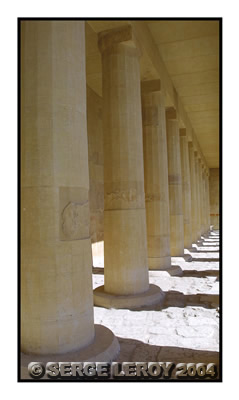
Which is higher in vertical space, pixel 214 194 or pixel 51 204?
pixel 214 194

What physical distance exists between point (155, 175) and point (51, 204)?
877 cm

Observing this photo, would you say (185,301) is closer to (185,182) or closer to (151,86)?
(151,86)

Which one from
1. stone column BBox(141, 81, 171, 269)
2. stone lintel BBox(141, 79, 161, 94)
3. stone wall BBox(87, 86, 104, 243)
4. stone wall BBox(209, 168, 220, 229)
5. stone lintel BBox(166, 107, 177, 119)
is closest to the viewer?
stone lintel BBox(141, 79, 161, 94)

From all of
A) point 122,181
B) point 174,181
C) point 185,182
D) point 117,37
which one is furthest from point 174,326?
point 185,182

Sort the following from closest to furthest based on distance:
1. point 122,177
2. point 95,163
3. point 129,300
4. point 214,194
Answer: point 129,300, point 122,177, point 95,163, point 214,194

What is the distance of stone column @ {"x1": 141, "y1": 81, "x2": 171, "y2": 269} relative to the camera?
13.4m

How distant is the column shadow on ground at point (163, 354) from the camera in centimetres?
558

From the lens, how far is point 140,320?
7.62 meters

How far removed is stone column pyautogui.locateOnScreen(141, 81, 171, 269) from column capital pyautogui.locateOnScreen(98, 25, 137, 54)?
398 centimetres

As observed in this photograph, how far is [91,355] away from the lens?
5.11m

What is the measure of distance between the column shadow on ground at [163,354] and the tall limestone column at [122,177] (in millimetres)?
2883

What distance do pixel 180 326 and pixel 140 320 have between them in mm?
915

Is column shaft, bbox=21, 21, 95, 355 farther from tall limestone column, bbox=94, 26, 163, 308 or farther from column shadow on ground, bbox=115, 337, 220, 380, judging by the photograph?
tall limestone column, bbox=94, 26, 163, 308

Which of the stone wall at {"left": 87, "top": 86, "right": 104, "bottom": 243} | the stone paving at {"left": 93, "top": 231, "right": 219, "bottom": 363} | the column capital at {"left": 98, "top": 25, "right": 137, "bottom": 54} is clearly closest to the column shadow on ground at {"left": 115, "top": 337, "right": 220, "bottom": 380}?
the stone paving at {"left": 93, "top": 231, "right": 219, "bottom": 363}
